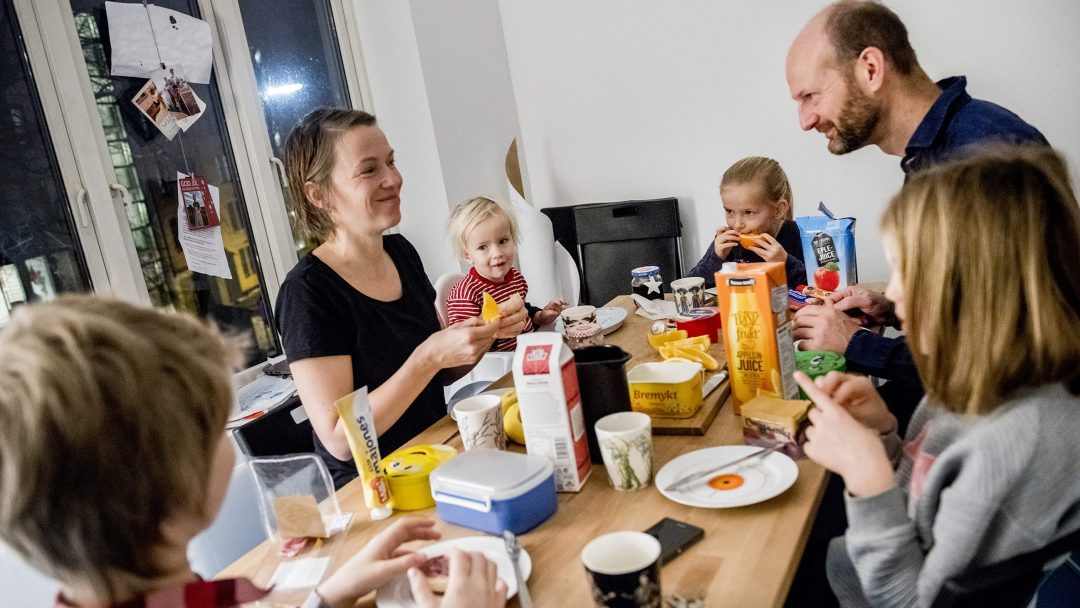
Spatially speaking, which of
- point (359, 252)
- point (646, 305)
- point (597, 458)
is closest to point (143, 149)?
point (359, 252)

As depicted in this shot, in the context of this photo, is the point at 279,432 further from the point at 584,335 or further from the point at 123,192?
the point at 123,192

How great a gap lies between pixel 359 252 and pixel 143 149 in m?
1.00

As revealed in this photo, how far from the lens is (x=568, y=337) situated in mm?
1641

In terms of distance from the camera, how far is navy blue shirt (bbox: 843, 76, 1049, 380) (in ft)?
4.50

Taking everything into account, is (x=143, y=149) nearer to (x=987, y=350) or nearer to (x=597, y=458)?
(x=597, y=458)

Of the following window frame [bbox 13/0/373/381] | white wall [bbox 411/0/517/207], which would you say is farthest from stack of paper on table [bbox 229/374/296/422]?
white wall [bbox 411/0/517/207]

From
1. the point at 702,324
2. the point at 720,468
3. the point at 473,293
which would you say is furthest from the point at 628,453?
the point at 473,293

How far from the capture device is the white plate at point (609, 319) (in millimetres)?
1881

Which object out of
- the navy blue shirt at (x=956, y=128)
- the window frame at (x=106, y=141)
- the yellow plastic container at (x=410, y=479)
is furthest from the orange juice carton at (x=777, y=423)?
the window frame at (x=106, y=141)

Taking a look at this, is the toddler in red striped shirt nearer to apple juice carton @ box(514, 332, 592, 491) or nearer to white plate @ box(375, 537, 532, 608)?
apple juice carton @ box(514, 332, 592, 491)

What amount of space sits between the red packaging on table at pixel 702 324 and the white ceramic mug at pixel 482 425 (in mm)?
604

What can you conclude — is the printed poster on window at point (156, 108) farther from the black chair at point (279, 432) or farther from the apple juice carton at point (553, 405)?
the apple juice carton at point (553, 405)

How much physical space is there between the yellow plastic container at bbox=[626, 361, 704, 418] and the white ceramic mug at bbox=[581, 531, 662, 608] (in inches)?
16.9

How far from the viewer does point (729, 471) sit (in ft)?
3.50
